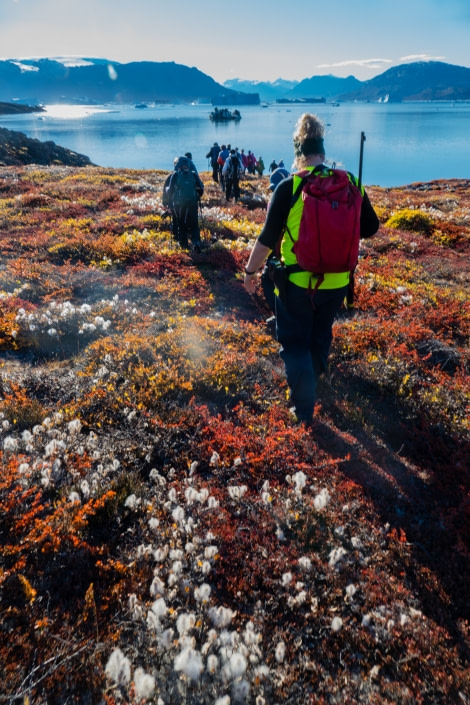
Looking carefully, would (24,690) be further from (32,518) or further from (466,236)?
(466,236)

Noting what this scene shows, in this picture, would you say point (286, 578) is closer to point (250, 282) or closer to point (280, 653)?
point (280, 653)

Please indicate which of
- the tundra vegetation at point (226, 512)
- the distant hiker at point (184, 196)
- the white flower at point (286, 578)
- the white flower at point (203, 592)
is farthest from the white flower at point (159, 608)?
the distant hiker at point (184, 196)

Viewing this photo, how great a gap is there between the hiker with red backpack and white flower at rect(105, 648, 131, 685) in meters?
3.03

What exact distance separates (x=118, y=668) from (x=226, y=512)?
60.2 inches

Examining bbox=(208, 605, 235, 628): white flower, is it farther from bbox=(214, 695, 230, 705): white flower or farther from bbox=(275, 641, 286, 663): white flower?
bbox=(214, 695, 230, 705): white flower

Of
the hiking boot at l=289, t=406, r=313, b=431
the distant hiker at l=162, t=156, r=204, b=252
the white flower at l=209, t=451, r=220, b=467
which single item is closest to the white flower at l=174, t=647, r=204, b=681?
the white flower at l=209, t=451, r=220, b=467

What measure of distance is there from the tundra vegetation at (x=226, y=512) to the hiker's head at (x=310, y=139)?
294cm

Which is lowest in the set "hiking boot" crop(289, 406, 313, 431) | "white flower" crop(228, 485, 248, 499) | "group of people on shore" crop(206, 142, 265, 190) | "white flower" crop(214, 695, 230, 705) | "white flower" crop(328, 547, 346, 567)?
"hiking boot" crop(289, 406, 313, 431)

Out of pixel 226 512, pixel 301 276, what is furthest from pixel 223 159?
pixel 226 512

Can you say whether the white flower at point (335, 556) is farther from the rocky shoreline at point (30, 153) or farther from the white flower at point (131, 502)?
the rocky shoreline at point (30, 153)

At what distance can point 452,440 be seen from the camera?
476cm

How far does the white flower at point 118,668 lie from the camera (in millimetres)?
2408

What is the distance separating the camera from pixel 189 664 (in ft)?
7.93

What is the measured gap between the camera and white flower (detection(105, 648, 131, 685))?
2.41 meters
